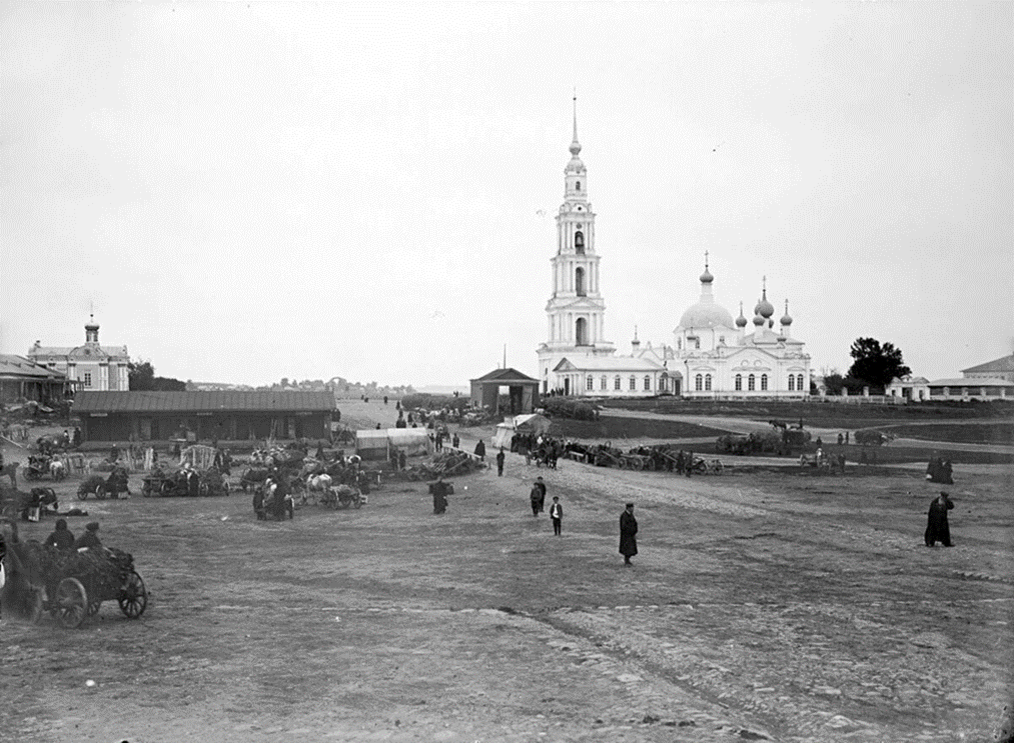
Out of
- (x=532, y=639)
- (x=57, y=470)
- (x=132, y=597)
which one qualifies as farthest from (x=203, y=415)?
(x=532, y=639)

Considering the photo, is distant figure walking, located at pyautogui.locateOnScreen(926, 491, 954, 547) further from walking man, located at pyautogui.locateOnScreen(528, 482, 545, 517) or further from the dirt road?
walking man, located at pyautogui.locateOnScreen(528, 482, 545, 517)

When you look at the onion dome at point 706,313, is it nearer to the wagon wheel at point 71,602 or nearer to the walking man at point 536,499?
the walking man at point 536,499

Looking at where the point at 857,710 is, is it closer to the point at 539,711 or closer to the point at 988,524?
the point at 539,711

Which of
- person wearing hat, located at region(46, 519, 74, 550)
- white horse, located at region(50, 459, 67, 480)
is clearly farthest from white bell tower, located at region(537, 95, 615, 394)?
person wearing hat, located at region(46, 519, 74, 550)

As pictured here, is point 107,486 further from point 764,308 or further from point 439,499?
point 764,308

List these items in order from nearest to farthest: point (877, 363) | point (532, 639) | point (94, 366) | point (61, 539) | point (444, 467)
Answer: point (532, 639)
point (61, 539)
point (444, 467)
point (94, 366)
point (877, 363)

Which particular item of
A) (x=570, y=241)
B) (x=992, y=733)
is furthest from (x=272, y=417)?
(x=570, y=241)
